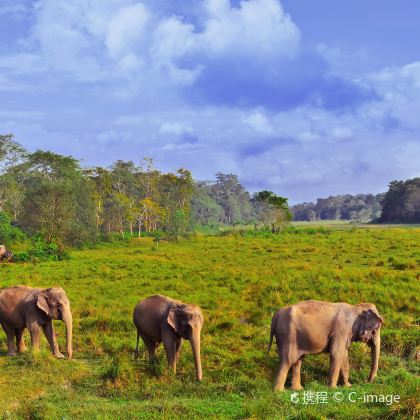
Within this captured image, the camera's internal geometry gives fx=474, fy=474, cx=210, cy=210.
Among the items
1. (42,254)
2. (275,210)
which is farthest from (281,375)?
(275,210)

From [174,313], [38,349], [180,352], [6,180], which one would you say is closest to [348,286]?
[180,352]

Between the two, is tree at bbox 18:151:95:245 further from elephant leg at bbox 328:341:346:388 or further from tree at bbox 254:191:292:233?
elephant leg at bbox 328:341:346:388

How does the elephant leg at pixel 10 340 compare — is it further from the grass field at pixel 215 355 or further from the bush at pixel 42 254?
the bush at pixel 42 254

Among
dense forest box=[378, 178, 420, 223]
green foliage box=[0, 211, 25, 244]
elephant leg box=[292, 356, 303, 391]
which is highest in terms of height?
dense forest box=[378, 178, 420, 223]

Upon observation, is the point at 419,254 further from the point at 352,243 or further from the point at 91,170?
the point at 91,170

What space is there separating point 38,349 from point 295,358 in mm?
6296

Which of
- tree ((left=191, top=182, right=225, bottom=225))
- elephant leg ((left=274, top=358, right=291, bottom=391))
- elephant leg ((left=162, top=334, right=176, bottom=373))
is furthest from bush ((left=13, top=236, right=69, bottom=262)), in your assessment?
tree ((left=191, top=182, right=225, bottom=225))

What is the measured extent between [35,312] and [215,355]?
4.63 meters

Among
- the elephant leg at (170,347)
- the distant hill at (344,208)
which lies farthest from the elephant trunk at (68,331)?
the distant hill at (344,208)

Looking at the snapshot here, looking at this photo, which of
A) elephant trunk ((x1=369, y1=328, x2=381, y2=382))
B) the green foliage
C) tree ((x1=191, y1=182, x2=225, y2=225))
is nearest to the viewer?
elephant trunk ((x1=369, y1=328, x2=381, y2=382))

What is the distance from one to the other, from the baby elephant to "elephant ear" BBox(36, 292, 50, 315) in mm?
2168

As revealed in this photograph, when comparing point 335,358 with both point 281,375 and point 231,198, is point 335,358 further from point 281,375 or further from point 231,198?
point 231,198

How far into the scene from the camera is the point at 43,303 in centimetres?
1159

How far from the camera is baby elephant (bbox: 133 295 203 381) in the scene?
32.6 ft
